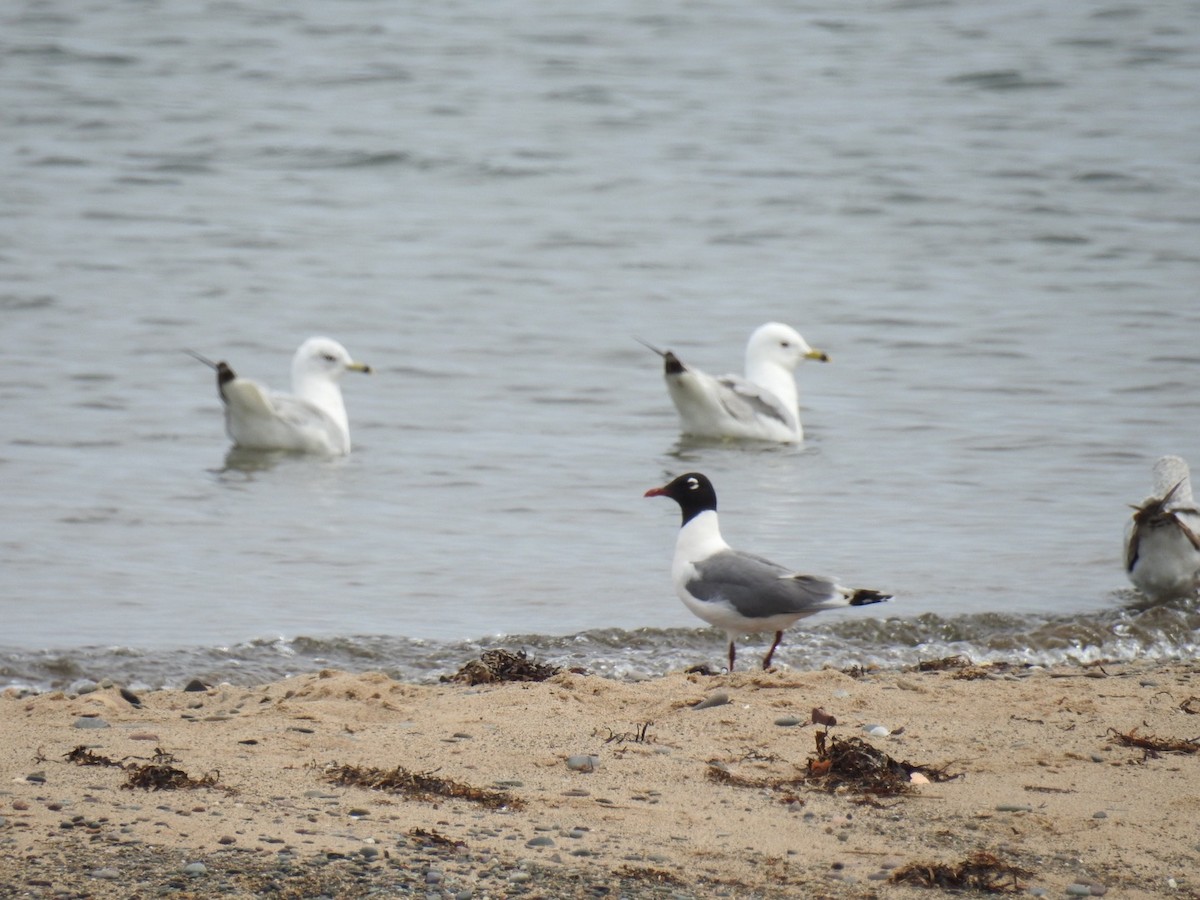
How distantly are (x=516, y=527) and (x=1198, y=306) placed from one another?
8.79 meters

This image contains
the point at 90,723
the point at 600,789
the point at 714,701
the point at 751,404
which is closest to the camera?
the point at 600,789

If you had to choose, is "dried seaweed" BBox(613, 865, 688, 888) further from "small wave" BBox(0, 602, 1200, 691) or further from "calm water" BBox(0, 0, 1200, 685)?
"calm water" BBox(0, 0, 1200, 685)

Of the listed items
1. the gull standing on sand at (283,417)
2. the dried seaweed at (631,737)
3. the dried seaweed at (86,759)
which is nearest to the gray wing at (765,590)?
the dried seaweed at (631,737)

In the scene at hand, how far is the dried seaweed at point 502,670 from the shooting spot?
6.25 m

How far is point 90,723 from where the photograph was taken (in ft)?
17.6

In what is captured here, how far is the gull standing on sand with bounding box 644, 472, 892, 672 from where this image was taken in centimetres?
639

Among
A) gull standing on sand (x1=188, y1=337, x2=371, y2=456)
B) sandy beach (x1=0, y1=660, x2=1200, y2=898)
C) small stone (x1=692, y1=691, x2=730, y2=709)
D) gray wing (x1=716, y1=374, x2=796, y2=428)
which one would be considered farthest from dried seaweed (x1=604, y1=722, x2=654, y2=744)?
gray wing (x1=716, y1=374, x2=796, y2=428)

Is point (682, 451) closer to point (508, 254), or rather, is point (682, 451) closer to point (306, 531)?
point (306, 531)

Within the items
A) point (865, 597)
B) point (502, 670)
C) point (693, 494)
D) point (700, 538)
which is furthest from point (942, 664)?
point (502, 670)

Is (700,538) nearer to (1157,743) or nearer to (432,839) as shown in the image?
(1157,743)

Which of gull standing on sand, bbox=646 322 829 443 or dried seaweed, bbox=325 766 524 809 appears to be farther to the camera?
gull standing on sand, bbox=646 322 829 443

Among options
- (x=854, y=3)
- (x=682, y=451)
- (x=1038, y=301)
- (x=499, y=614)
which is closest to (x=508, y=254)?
(x=1038, y=301)

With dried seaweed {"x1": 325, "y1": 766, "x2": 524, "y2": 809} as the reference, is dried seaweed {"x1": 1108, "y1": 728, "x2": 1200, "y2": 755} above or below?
below

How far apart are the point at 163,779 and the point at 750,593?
256 cm
